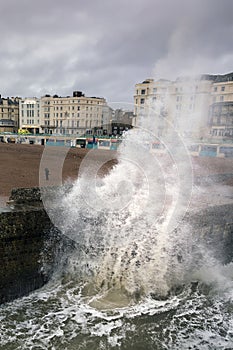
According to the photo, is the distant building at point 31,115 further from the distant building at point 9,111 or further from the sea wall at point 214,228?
the sea wall at point 214,228

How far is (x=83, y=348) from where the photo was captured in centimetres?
489

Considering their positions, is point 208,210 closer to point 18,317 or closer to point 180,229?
point 180,229

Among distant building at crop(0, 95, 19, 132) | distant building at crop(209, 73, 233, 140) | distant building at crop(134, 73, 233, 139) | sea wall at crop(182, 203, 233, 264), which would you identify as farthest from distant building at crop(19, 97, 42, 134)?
sea wall at crop(182, 203, 233, 264)

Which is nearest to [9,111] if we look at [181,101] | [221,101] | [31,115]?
[31,115]

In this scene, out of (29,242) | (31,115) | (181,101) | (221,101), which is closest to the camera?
(29,242)

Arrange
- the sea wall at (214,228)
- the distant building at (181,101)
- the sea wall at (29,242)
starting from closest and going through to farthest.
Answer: the sea wall at (29,242) → the sea wall at (214,228) → the distant building at (181,101)

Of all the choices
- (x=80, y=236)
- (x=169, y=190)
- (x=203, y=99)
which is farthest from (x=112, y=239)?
(x=203, y=99)

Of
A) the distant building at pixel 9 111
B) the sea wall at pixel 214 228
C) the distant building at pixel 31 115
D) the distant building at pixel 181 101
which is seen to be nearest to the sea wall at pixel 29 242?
the sea wall at pixel 214 228

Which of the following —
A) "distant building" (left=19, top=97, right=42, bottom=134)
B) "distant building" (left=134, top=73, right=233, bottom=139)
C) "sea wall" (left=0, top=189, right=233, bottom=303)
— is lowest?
"sea wall" (left=0, top=189, right=233, bottom=303)

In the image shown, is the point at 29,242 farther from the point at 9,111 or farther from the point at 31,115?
the point at 9,111

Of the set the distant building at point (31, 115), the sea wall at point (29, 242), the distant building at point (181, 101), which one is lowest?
the sea wall at point (29, 242)

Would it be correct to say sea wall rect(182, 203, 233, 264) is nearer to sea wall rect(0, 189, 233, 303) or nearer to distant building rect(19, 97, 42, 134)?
sea wall rect(0, 189, 233, 303)

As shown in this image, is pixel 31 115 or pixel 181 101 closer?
→ pixel 181 101

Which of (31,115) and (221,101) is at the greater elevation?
(31,115)
